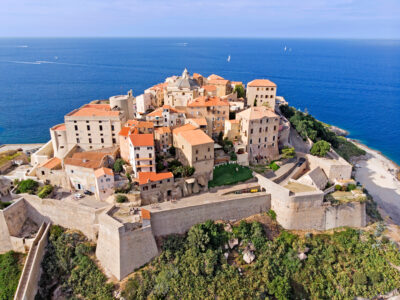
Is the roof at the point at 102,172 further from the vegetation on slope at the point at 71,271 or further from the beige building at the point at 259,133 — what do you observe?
the beige building at the point at 259,133

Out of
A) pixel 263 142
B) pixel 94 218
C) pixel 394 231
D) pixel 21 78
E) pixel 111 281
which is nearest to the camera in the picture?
pixel 111 281

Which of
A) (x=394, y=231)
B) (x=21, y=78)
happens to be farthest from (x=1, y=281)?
(x=21, y=78)

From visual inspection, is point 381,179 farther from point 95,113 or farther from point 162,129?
point 95,113

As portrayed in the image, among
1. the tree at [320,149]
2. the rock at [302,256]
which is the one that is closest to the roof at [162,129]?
the rock at [302,256]

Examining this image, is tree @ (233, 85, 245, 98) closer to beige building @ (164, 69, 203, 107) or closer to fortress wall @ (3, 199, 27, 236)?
beige building @ (164, 69, 203, 107)

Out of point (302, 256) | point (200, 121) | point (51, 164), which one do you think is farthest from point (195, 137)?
point (51, 164)

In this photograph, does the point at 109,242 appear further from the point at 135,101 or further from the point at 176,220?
the point at 135,101
